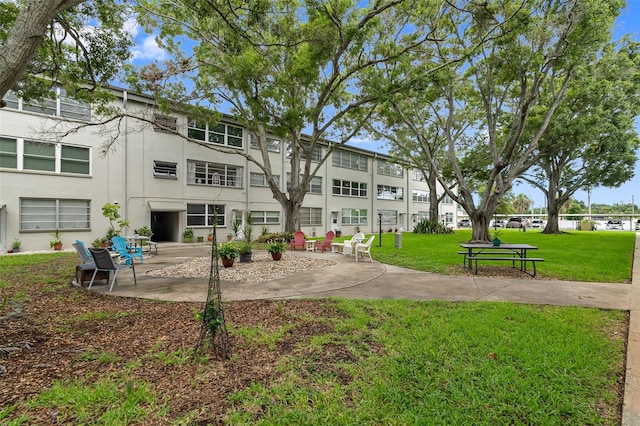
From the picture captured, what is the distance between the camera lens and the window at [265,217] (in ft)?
78.8

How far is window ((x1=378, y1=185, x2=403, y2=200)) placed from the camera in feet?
118

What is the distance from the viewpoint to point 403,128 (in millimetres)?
26344

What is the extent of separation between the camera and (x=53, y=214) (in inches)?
626

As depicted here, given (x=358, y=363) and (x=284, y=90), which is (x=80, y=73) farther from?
(x=358, y=363)

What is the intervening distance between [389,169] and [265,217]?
18.6 m

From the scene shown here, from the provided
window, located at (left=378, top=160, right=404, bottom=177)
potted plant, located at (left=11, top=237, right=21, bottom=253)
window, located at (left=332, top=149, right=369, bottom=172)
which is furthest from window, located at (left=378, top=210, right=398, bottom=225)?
potted plant, located at (left=11, top=237, right=21, bottom=253)

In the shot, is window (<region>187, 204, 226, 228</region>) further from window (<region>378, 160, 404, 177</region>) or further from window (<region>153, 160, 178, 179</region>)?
window (<region>378, 160, 404, 177</region>)

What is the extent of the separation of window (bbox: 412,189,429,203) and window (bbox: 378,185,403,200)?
343 cm

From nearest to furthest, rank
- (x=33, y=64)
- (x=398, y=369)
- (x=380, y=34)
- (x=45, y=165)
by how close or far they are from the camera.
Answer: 1. (x=398, y=369)
2. (x=33, y=64)
3. (x=380, y=34)
4. (x=45, y=165)

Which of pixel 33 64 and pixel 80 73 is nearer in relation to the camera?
pixel 33 64

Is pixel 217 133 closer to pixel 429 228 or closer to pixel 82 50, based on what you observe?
pixel 82 50

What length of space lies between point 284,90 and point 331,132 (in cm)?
668

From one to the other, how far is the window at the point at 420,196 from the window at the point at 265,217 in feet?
73.9

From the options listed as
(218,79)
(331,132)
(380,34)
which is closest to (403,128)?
(331,132)
